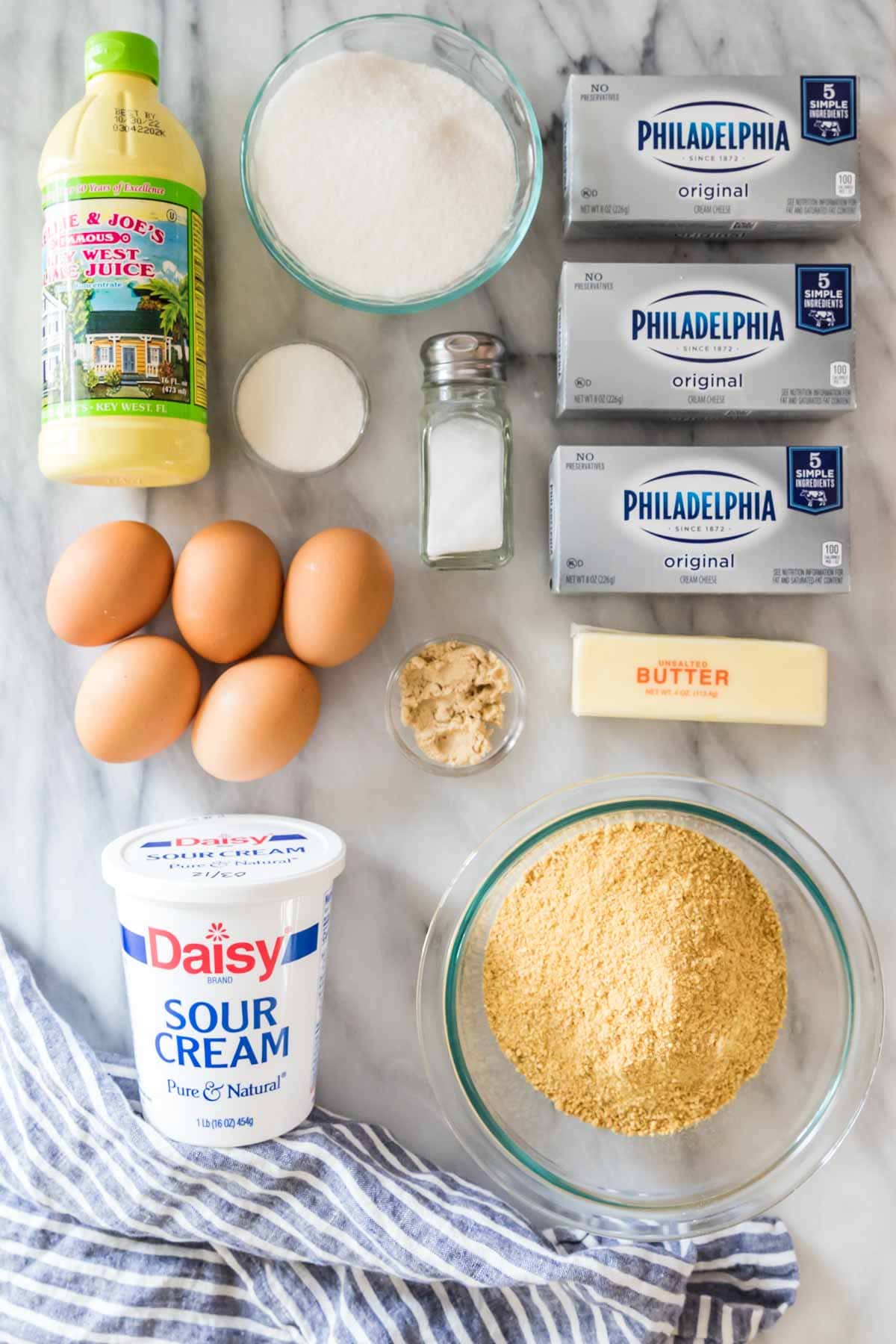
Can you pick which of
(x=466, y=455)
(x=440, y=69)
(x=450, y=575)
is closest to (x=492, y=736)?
(x=450, y=575)

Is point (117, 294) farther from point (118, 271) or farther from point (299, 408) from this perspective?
point (299, 408)

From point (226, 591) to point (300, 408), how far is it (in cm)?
20

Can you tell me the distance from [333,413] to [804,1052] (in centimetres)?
75

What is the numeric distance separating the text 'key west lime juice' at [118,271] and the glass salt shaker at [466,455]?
22cm

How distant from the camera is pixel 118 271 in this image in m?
0.82

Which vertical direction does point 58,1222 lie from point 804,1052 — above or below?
below

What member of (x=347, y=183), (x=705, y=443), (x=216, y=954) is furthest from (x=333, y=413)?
(x=216, y=954)

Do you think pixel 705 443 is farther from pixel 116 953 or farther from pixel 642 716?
pixel 116 953

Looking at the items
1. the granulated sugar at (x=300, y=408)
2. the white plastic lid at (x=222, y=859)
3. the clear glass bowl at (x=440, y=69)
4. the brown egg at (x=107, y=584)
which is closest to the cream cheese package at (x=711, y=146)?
the clear glass bowl at (x=440, y=69)

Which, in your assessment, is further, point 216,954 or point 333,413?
point 333,413

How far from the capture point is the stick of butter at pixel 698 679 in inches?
34.9

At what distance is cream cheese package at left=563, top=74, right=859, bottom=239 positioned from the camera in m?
0.87

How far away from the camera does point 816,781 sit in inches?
37.4

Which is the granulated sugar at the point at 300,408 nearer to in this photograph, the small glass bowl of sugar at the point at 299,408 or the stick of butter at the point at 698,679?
the small glass bowl of sugar at the point at 299,408
